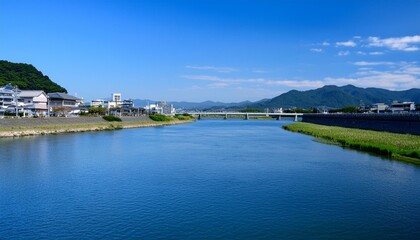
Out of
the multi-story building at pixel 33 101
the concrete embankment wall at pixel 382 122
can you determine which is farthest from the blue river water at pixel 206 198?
the multi-story building at pixel 33 101

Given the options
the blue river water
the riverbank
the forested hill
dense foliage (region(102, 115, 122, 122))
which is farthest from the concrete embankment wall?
the forested hill

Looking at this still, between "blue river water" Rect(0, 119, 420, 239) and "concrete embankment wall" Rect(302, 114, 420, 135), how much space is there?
1412cm

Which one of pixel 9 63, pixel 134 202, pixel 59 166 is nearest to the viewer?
pixel 134 202

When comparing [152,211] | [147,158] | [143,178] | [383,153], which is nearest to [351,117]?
[383,153]

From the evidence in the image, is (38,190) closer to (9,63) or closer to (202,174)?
(202,174)

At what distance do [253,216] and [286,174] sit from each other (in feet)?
20.1

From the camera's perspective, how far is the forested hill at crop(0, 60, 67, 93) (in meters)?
69.4

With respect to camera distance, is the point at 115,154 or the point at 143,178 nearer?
the point at 143,178

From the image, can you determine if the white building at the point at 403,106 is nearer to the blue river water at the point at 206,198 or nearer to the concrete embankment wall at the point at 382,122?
the concrete embankment wall at the point at 382,122

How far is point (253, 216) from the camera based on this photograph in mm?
9445

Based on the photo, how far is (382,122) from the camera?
126 feet

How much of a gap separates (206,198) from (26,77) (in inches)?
2935

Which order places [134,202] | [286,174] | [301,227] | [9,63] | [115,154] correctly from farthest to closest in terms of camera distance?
[9,63] < [115,154] < [286,174] < [134,202] < [301,227]

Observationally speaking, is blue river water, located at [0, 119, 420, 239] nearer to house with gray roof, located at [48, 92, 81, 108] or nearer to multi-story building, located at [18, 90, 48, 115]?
multi-story building, located at [18, 90, 48, 115]
